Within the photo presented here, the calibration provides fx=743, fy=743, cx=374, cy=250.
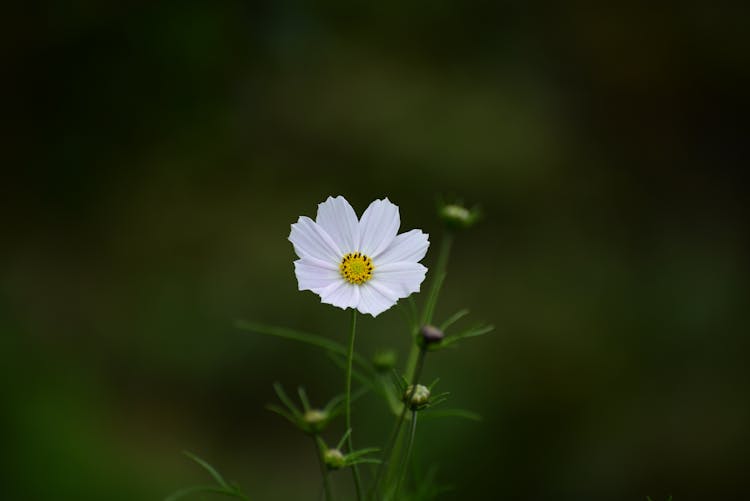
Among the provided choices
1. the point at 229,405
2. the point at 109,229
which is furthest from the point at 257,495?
the point at 109,229

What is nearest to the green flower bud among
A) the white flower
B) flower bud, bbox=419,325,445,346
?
the white flower

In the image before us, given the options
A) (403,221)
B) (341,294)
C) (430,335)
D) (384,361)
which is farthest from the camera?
(403,221)

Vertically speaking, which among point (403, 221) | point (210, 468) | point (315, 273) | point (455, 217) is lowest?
point (210, 468)

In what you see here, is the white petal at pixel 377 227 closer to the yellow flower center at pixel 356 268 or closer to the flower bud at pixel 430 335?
the yellow flower center at pixel 356 268

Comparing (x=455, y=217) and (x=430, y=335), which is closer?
(x=430, y=335)

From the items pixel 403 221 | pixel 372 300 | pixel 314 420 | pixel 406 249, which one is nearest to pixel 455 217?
pixel 406 249

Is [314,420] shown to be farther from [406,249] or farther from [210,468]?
[406,249]

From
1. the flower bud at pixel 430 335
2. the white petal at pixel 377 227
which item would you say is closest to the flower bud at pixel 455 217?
the white petal at pixel 377 227
